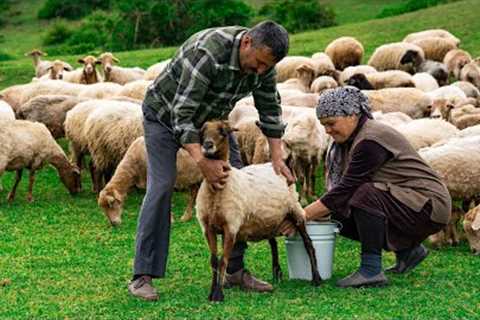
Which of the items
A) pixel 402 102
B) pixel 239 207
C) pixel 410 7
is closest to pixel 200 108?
pixel 239 207

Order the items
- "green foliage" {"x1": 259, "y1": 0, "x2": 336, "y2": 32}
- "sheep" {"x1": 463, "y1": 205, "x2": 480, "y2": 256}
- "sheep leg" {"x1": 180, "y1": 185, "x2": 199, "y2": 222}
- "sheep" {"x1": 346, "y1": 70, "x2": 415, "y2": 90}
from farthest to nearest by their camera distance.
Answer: "green foliage" {"x1": 259, "y1": 0, "x2": 336, "y2": 32}
"sheep" {"x1": 346, "y1": 70, "x2": 415, "y2": 90}
"sheep leg" {"x1": 180, "y1": 185, "x2": 199, "y2": 222}
"sheep" {"x1": 463, "y1": 205, "x2": 480, "y2": 256}

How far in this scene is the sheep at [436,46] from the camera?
24.5 meters

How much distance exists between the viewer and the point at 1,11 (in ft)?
159

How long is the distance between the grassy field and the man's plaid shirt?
50.4 inches

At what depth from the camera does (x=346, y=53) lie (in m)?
24.1

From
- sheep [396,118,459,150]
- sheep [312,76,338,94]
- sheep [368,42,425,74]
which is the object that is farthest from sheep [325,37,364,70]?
sheep [396,118,459,150]

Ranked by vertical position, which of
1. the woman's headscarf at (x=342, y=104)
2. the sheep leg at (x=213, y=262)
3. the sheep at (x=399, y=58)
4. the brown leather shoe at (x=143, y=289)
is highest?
the woman's headscarf at (x=342, y=104)

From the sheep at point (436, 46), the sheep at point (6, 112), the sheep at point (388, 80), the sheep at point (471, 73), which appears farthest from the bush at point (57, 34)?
the sheep at point (6, 112)

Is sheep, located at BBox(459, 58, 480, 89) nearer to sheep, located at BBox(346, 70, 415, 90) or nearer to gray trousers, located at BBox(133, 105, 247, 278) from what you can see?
sheep, located at BBox(346, 70, 415, 90)

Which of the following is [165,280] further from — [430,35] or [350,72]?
[430,35]

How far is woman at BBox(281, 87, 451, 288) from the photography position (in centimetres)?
692

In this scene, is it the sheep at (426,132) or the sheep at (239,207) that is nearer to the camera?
the sheep at (239,207)

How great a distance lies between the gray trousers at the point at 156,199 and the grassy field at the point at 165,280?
1.00 feet

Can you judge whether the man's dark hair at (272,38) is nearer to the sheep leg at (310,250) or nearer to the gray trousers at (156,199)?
the gray trousers at (156,199)
